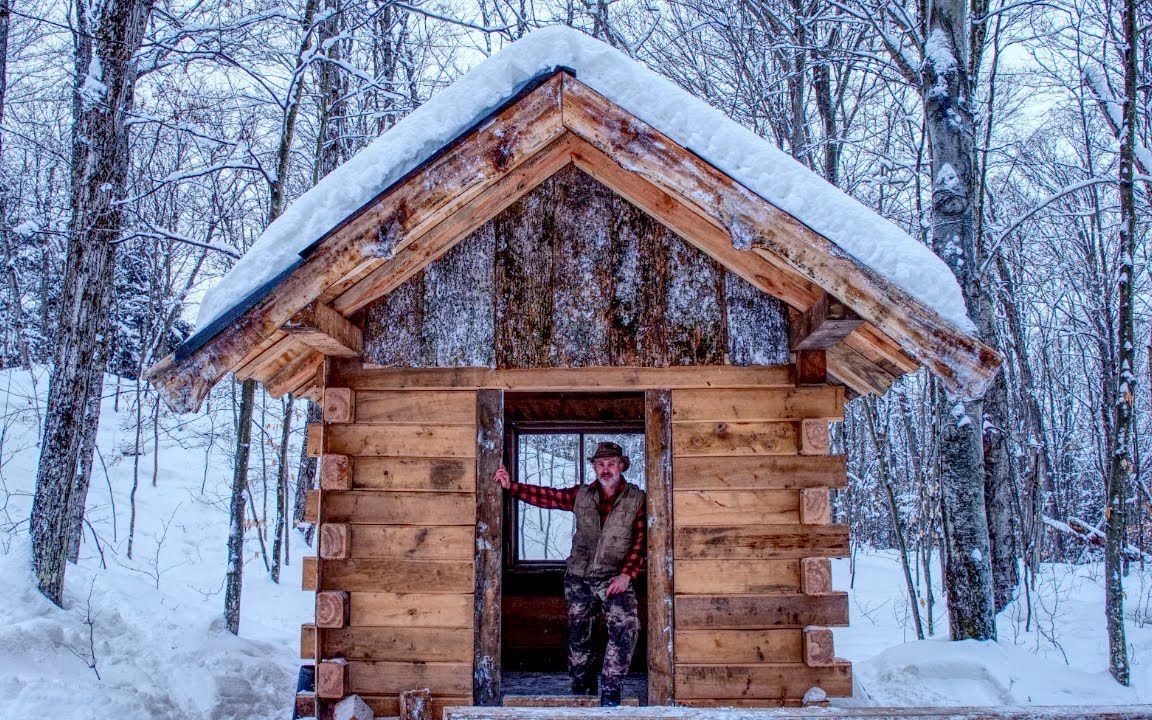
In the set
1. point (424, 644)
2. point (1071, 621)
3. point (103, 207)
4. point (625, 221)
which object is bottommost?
point (1071, 621)

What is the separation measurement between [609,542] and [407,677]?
1.80 meters

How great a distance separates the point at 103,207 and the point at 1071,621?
14.1 meters

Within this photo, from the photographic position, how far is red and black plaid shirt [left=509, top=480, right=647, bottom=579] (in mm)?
6289

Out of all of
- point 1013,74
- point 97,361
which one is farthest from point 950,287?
point 1013,74

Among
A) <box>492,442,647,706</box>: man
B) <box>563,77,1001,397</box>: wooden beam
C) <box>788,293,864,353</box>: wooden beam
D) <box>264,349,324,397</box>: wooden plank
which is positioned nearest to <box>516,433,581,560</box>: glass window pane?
<box>492,442,647,706</box>: man

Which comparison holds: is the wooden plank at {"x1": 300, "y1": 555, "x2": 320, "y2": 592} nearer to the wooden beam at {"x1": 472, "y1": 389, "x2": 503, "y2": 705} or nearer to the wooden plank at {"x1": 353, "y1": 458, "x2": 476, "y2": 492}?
the wooden plank at {"x1": 353, "y1": 458, "x2": 476, "y2": 492}

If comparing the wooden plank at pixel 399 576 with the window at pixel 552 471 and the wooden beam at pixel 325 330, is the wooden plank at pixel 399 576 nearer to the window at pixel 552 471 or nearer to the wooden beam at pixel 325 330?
the wooden beam at pixel 325 330

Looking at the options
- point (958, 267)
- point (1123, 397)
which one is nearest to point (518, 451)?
point (958, 267)

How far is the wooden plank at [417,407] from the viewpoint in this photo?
5.73 m

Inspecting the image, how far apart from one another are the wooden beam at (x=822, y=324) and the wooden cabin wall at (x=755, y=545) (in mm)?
394

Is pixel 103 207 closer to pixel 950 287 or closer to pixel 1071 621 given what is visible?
pixel 950 287

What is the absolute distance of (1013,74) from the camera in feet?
51.5

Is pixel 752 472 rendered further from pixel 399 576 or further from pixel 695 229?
pixel 399 576

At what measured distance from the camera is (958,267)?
332 inches
